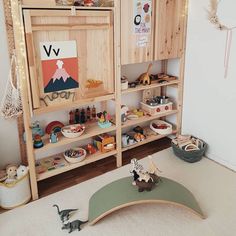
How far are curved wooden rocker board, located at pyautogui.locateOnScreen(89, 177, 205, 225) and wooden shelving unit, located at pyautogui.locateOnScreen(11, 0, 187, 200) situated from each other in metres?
0.59

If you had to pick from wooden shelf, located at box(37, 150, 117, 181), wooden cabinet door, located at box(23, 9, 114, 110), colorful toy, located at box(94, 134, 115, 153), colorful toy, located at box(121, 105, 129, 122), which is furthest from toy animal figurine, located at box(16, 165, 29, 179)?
colorful toy, located at box(121, 105, 129, 122)

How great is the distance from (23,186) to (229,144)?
2.06 metres

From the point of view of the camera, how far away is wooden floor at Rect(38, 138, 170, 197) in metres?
2.50

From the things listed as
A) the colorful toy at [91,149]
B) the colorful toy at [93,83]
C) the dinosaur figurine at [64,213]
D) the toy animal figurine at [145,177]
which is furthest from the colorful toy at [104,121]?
the dinosaur figurine at [64,213]

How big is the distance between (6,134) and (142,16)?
171 cm

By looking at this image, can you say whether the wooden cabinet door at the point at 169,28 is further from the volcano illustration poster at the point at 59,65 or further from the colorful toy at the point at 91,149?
the colorful toy at the point at 91,149

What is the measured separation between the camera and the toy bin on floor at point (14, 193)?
2.16 m

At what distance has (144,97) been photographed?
3207 millimetres

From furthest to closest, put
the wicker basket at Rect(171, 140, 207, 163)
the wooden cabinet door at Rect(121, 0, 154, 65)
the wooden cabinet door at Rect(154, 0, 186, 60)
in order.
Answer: the wicker basket at Rect(171, 140, 207, 163) < the wooden cabinet door at Rect(154, 0, 186, 60) < the wooden cabinet door at Rect(121, 0, 154, 65)

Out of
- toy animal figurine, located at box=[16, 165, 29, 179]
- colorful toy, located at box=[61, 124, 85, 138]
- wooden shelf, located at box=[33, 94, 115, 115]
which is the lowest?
toy animal figurine, located at box=[16, 165, 29, 179]

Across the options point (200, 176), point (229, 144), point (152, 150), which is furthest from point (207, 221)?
point (152, 150)

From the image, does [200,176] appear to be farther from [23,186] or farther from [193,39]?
[23,186]

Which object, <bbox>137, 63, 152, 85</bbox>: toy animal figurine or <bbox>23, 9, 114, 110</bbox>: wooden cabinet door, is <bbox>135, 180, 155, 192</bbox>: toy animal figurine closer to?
<bbox>23, 9, 114, 110</bbox>: wooden cabinet door

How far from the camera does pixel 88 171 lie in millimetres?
2746
